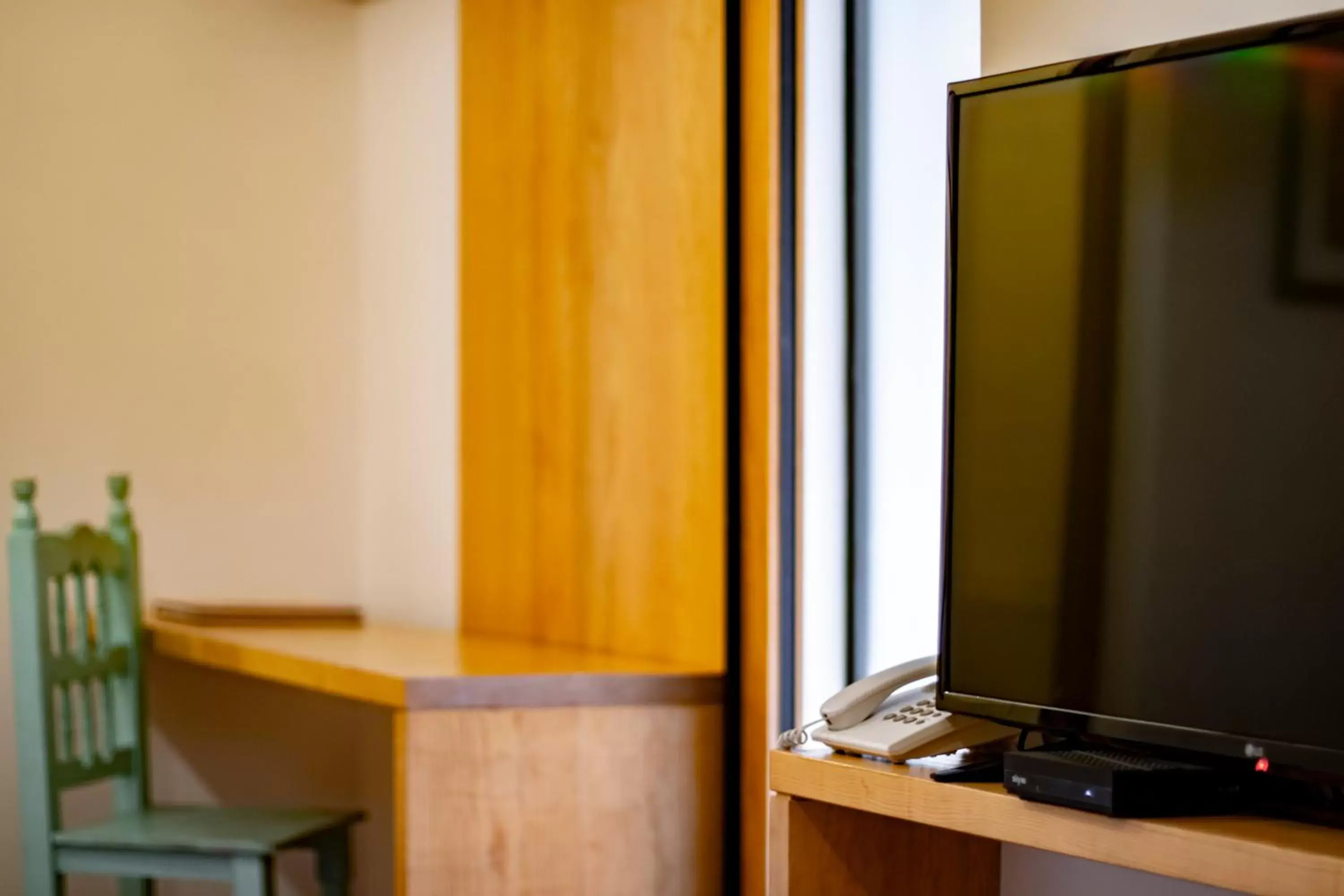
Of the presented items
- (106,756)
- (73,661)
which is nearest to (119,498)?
(73,661)

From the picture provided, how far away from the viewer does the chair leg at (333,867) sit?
2.28 meters

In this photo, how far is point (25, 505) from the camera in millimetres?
2316

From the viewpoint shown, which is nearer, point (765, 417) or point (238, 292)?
point (765, 417)

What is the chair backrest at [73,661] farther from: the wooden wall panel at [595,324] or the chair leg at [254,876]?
the wooden wall panel at [595,324]

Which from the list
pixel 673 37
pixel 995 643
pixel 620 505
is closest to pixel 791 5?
pixel 673 37

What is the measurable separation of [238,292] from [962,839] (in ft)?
6.38

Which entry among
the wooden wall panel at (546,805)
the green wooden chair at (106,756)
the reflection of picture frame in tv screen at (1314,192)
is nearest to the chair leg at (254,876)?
the green wooden chair at (106,756)

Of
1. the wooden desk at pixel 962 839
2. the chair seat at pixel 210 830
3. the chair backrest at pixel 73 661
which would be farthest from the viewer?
the chair backrest at pixel 73 661

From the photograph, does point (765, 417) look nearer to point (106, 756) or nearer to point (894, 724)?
point (894, 724)

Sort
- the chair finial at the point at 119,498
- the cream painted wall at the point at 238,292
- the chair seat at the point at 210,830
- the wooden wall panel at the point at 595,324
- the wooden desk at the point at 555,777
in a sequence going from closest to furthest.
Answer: the wooden desk at the point at 555,777 → the wooden wall panel at the point at 595,324 → the chair seat at the point at 210,830 → the chair finial at the point at 119,498 → the cream painted wall at the point at 238,292

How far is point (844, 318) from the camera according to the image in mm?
1984

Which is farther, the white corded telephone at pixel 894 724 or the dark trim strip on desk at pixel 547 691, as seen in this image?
the dark trim strip on desk at pixel 547 691

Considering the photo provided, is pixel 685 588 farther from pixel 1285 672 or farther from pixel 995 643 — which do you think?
pixel 1285 672

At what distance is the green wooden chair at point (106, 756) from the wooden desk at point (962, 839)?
3.44ft
